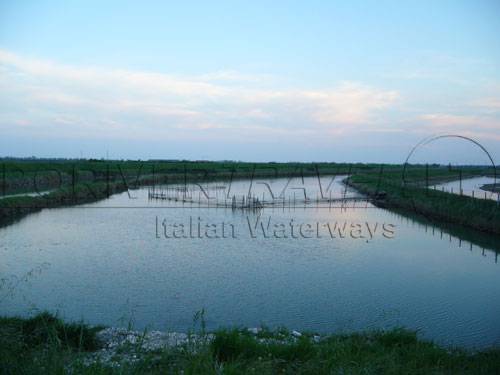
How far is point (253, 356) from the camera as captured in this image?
5.73m

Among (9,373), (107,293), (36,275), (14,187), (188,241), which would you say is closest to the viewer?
(9,373)

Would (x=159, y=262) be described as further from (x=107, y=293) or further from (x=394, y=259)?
(x=394, y=259)

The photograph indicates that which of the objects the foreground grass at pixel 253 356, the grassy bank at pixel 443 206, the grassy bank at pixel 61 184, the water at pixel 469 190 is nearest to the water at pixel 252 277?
the foreground grass at pixel 253 356

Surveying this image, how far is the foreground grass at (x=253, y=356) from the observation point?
379cm

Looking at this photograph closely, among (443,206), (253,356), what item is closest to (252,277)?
(253,356)

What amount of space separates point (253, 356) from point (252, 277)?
6.36 meters

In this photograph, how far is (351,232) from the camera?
19734 mm

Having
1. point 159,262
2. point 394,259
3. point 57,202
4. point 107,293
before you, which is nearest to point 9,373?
point 107,293

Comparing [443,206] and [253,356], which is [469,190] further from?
[253,356]

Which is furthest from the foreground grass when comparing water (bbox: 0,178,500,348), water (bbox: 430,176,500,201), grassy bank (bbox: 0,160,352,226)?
water (bbox: 430,176,500,201)

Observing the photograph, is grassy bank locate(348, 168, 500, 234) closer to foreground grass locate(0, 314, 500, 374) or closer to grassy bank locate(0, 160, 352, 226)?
grassy bank locate(0, 160, 352, 226)

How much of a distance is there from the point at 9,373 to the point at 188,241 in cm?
1339

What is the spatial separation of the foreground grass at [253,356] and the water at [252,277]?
0.95m

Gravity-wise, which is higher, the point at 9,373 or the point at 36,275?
the point at 9,373
